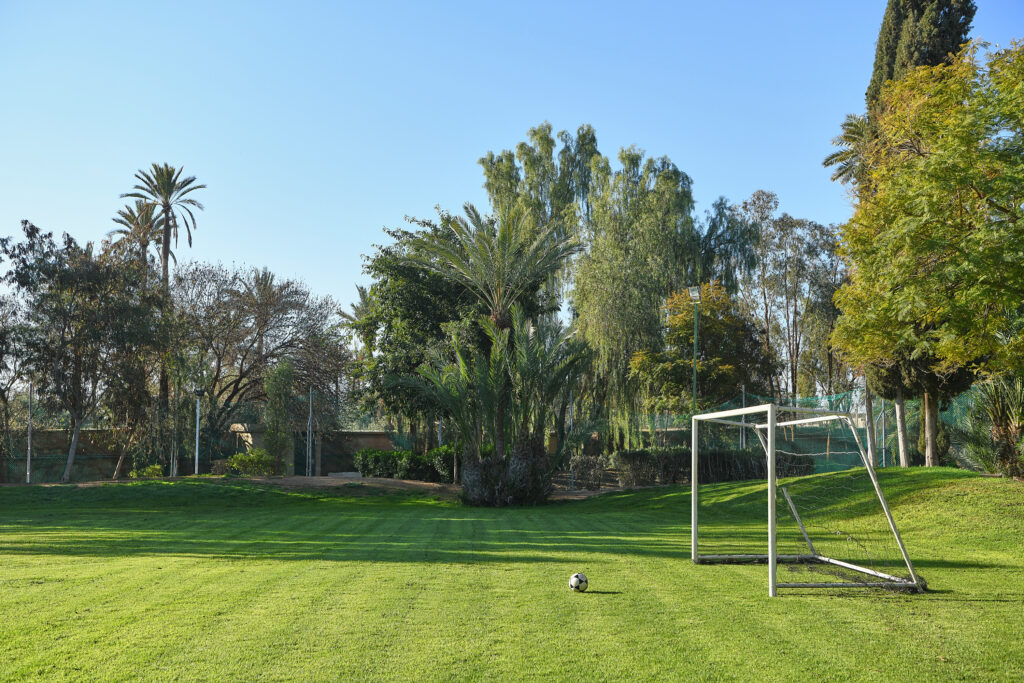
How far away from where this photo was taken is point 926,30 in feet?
92.6

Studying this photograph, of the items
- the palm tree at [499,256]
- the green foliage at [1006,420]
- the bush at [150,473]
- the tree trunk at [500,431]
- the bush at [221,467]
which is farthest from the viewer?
the bush at [221,467]

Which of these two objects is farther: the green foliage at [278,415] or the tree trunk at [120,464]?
the green foliage at [278,415]

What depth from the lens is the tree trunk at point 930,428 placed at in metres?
20.2

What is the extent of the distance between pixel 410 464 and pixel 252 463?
5.89 meters

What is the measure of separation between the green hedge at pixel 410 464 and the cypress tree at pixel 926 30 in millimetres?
21520

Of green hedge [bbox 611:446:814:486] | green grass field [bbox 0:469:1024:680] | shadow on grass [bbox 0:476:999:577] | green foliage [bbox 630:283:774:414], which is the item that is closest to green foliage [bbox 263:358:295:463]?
shadow on grass [bbox 0:476:999:577]

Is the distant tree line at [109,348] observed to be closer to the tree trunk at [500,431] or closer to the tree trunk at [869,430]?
the tree trunk at [500,431]

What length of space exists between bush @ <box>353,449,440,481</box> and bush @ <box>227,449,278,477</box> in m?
3.77

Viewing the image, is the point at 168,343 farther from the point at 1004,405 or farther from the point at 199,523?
the point at 1004,405

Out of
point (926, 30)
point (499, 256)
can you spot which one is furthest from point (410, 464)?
point (926, 30)

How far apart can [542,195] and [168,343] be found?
21.8 metres

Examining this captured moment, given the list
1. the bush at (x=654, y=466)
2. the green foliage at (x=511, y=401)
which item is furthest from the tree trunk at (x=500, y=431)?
the bush at (x=654, y=466)

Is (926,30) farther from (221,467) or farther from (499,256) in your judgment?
(221,467)

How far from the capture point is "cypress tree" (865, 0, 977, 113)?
2819cm
